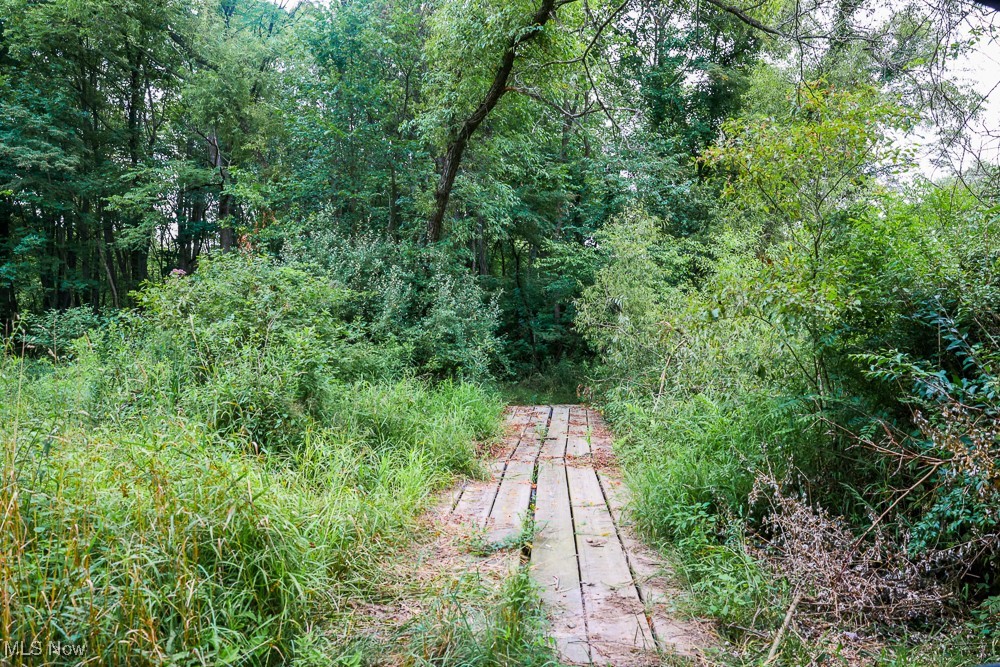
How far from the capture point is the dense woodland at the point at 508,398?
207 centimetres

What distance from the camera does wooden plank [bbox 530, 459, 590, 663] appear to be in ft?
7.39

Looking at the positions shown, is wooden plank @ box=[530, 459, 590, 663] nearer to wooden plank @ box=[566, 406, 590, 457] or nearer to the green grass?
the green grass

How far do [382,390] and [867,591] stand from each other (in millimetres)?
4085

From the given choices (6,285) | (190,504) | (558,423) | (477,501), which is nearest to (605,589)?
(477,501)

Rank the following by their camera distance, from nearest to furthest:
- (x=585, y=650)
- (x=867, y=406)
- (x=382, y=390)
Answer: (x=585, y=650) → (x=867, y=406) → (x=382, y=390)

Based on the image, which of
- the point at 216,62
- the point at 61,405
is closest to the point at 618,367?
→ the point at 61,405

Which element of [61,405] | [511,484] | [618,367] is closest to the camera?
[61,405]

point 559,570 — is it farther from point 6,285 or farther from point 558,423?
point 6,285

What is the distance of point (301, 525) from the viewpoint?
104 inches

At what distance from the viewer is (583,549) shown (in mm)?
3154

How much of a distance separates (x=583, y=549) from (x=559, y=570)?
0.31 meters

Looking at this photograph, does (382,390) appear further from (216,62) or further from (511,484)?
(216,62)

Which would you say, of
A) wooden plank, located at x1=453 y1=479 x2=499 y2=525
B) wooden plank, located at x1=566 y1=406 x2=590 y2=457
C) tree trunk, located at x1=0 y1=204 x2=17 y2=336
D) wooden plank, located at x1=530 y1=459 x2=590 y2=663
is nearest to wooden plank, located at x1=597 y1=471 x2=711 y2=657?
wooden plank, located at x1=530 y1=459 x2=590 y2=663

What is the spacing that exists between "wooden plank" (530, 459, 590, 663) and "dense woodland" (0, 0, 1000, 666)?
0.14m
